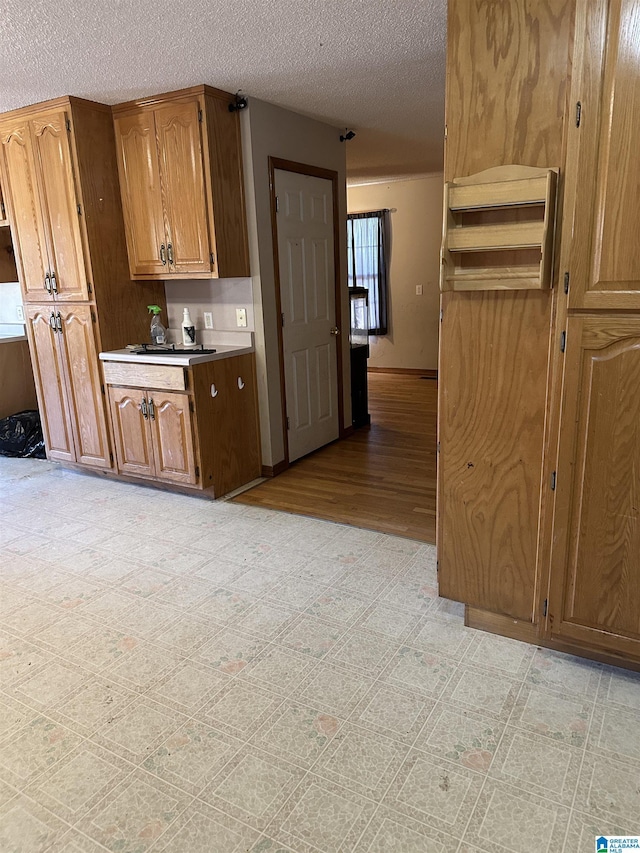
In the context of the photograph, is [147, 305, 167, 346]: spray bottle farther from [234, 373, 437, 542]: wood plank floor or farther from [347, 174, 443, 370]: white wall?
[347, 174, 443, 370]: white wall

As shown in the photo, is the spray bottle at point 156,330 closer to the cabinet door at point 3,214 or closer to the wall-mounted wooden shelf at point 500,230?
the cabinet door at point 3,214

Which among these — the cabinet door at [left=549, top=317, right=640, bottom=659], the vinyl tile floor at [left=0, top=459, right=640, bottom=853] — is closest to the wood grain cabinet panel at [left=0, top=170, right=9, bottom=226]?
the vinyl tile floor at [left=0, top=459, right=640, bottom=853]

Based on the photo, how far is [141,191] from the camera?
146 inches

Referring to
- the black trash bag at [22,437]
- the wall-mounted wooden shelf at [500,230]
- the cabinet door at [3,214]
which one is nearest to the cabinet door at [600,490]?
the wall-mounted wooden shelf at [500,230]

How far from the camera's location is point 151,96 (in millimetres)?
3451

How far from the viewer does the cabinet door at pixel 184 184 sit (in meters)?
3.40

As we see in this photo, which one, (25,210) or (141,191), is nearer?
(141,191)

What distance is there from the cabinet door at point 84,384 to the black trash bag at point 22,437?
31.5 inches

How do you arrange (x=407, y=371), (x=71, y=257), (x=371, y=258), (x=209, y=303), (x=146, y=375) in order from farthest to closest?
(x=407, y=371), (x=371, y=258), (x=209, y=303), (x=71, y=257), (x=146, y=375)

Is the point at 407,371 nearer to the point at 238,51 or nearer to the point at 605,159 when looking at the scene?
the point at 238,51

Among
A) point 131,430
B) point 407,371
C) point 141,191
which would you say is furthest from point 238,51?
point 407,371

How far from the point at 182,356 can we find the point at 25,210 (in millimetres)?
1554

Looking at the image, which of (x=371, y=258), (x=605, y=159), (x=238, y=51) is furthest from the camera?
(x=371, y=258)

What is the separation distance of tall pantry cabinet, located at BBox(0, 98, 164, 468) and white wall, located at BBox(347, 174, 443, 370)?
4.02 meters
